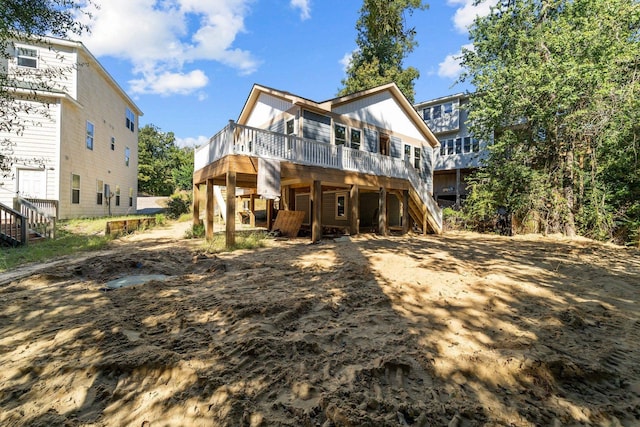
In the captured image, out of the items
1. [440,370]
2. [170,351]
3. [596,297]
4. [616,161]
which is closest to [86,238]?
[170,351]

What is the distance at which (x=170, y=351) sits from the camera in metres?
2.76

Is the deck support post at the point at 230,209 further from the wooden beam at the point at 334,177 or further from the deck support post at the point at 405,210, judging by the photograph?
the deck support post at the point at 405,210

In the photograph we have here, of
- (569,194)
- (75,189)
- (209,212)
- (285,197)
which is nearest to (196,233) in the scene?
(209,212)

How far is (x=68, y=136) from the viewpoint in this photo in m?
14.5

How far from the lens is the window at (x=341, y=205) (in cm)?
1697

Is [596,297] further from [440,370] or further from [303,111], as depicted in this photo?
[303,111]

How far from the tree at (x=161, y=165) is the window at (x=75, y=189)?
25.2m

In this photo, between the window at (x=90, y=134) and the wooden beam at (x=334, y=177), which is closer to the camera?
the wooden beam at (x=334, y=177)

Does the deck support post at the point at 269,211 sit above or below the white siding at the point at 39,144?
below

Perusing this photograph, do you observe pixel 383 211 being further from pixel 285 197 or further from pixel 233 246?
pixel 233 246

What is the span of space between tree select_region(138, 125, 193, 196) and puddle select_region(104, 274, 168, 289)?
37700mm

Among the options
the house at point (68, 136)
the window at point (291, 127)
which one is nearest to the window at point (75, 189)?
the house at point (68, 136)

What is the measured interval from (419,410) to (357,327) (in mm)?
1387

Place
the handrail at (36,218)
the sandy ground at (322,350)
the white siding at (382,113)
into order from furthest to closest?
the white siding at (382,113) → the handrail at (36,218) → the sandy ground at (322,350)
